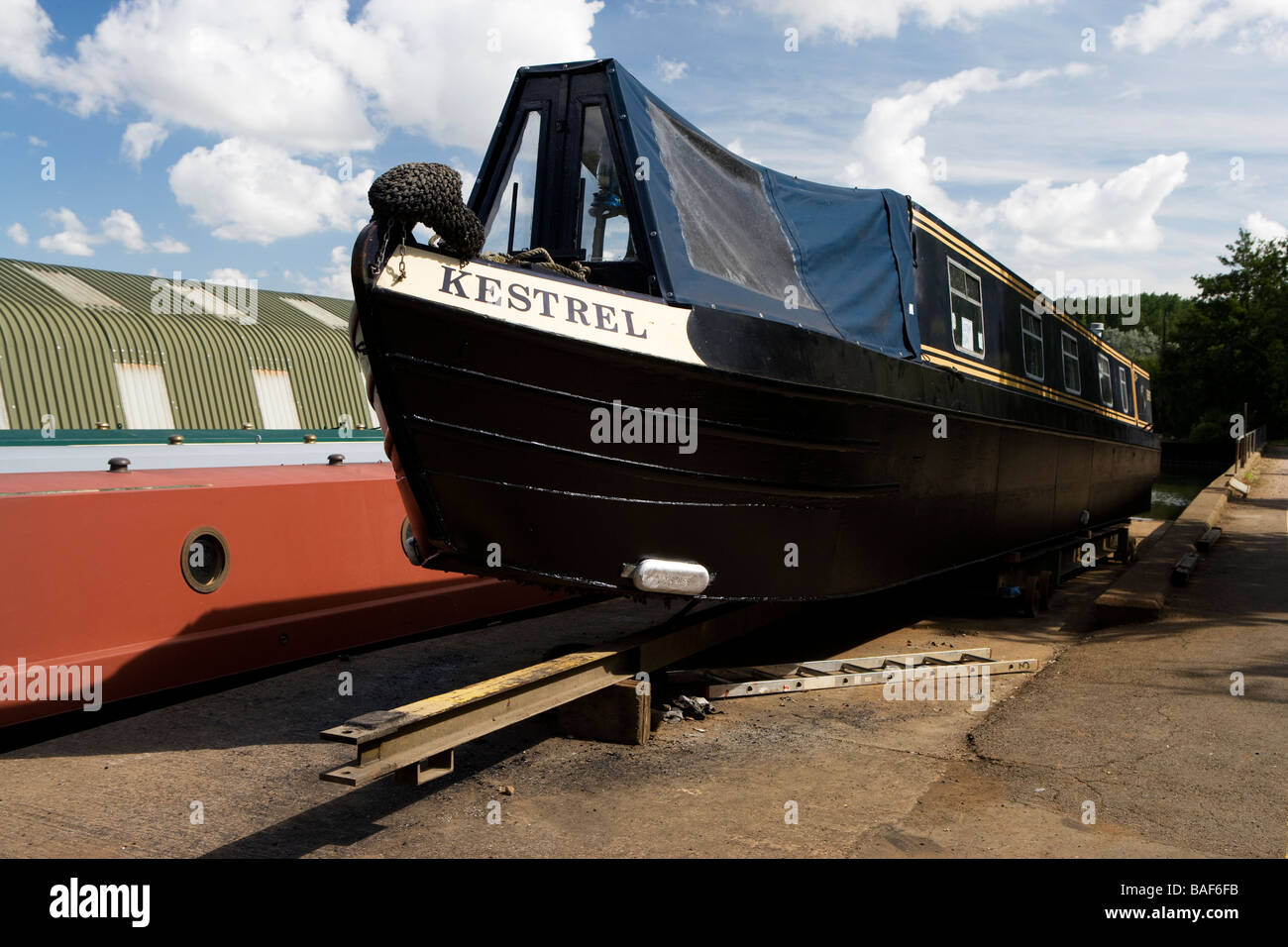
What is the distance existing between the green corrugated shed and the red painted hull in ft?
13.8

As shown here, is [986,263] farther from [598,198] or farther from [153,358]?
[153,358]

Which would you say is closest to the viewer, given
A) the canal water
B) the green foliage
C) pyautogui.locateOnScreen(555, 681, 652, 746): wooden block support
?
pyautogui.locateOnScreen(555, 681, 652, 746): wooden block support

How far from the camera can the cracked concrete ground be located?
158 inches

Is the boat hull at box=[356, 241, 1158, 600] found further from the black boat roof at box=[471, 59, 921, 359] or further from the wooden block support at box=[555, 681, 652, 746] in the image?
the wooden block support at box=[555, 681, 652, 746]

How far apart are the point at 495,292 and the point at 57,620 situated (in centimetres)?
295

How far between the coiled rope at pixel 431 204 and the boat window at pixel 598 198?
1.27 meters

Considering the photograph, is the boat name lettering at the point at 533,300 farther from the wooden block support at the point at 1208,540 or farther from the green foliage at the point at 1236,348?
the green foliage at the point at 1236,348

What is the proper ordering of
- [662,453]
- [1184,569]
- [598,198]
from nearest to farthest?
[662,453] < [598,198] < [1184,569]

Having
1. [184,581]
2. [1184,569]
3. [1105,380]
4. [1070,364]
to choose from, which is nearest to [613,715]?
[184,581]

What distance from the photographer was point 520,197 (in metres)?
6.03

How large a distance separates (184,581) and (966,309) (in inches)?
232

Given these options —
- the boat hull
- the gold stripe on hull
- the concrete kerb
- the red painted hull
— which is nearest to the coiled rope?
the boat hull

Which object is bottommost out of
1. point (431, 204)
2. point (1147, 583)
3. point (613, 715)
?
point (613, 715)
